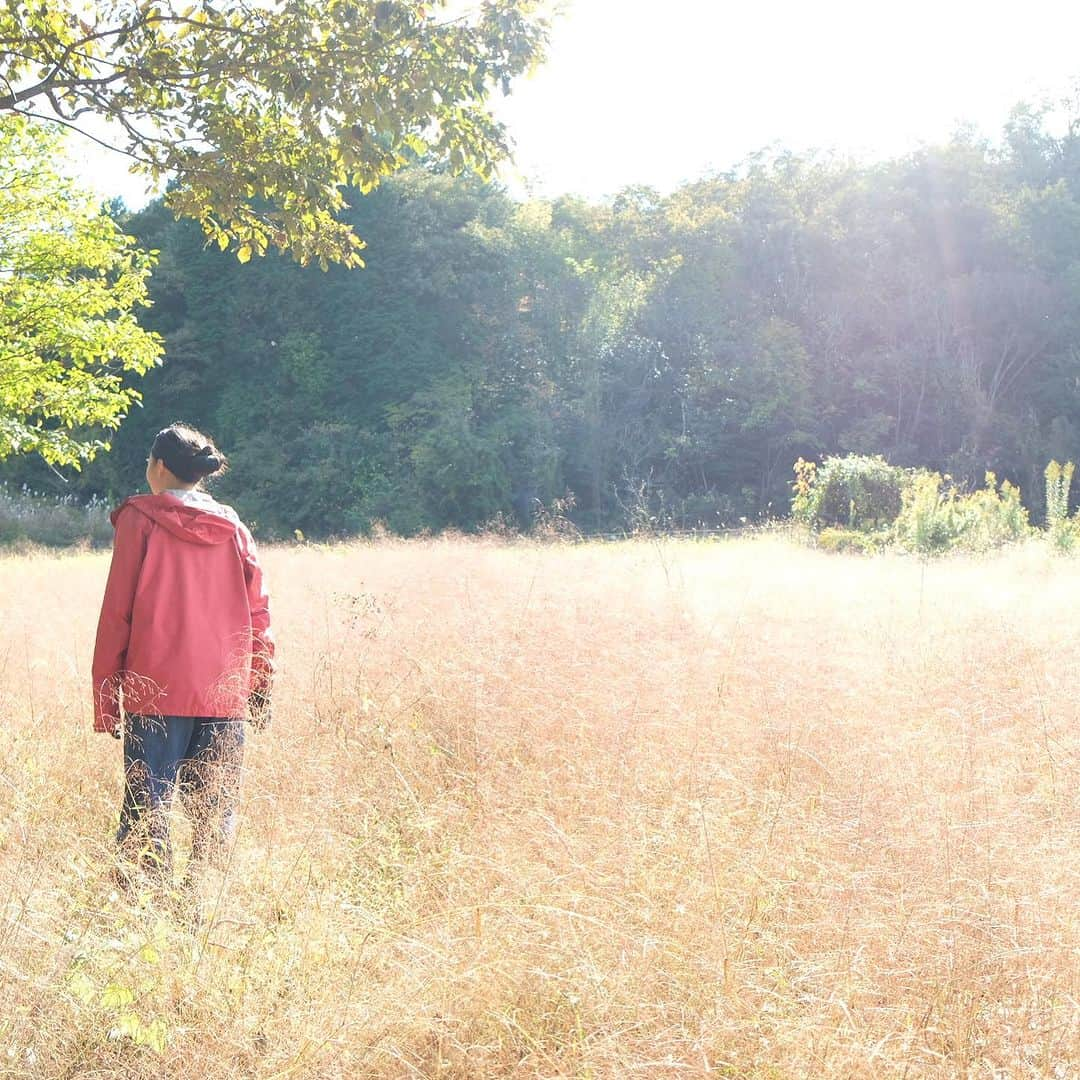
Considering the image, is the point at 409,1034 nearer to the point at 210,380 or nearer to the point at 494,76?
the point at 494,76

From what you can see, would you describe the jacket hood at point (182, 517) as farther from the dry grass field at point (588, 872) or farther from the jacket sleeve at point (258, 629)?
the dry grass field at point (588, 872)

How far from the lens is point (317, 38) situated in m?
6.06

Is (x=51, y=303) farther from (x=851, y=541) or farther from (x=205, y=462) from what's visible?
(x=851, y=541)

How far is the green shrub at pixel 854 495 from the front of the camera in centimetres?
2000

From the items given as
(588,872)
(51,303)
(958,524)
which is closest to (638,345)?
(958,524)

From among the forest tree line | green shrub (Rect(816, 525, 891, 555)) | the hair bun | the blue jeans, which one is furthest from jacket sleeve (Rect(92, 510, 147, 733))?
the forest tree line

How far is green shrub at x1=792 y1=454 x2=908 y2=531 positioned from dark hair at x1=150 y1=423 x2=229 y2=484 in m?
17.5

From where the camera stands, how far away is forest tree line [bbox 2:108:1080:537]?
32.9m

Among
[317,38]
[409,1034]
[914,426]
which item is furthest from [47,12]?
[914,426]

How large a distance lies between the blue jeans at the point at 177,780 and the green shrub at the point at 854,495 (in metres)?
17.6

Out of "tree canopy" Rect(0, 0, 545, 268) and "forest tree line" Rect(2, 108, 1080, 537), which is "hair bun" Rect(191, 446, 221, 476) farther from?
"forest tree line" Rect(2, 108, 1080, 537)

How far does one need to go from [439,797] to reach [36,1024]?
1.72 metres

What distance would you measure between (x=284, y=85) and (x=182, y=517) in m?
3.15

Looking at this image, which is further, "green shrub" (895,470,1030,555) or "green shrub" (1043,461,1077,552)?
"green shrub" (895,470,1030,555)
